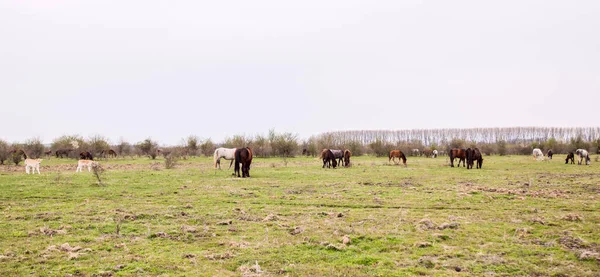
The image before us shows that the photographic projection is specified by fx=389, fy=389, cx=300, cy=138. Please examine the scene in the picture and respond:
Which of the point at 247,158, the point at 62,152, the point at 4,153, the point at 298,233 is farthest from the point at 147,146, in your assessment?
the point at 298,233

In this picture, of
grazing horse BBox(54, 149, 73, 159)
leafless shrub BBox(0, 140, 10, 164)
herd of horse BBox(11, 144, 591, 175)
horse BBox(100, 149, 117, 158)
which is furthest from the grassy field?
grazing horse BBox(54, 149, 73, 159)

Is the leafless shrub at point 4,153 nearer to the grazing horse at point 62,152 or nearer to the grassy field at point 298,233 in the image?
the grazing horse at point 62,152

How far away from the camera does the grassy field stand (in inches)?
234

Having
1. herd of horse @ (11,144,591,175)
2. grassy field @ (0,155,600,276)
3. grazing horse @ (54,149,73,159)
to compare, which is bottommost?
grassy field @ (0,155,600,276)

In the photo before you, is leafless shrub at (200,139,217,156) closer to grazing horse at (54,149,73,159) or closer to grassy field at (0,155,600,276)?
grazing horse at (54,149,73,159)

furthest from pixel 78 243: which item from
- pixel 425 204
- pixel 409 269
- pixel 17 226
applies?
pixel 425 204

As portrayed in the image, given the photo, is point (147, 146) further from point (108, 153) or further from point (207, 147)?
point (207, 147)

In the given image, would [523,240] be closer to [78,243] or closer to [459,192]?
[459,192]

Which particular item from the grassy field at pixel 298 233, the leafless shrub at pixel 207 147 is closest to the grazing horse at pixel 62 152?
the leafless shrub at pixel 207 147

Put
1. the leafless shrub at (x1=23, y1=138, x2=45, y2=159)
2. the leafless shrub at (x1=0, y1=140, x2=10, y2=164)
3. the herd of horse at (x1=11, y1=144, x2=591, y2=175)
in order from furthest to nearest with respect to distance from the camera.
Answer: the leafless shrub at (x1=23, y1=138, x2=45, y2=159)
the leafless shrub at (x1=0, y1=140, x2=10, y2=164)
the herd of horse at (x1=11, y1=144, x2=591, y2=175)

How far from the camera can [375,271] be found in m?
5.74

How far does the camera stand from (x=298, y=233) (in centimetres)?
792

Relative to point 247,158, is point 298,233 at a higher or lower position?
lower

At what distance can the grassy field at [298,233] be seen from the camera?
5.94 metres
